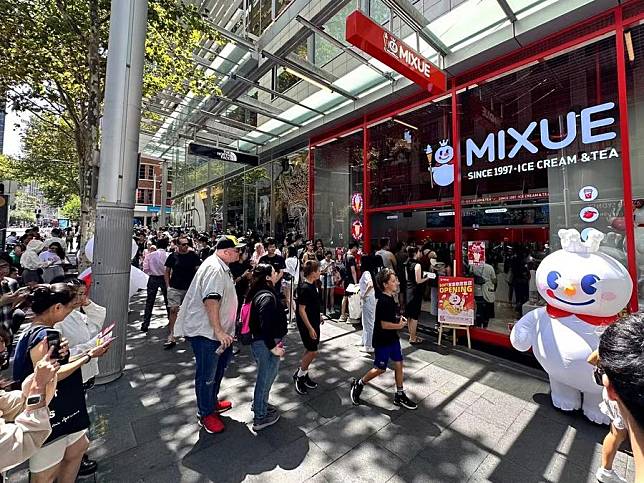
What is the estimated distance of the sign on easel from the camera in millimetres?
5414

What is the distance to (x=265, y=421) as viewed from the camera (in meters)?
3.22

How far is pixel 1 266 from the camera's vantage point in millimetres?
4723

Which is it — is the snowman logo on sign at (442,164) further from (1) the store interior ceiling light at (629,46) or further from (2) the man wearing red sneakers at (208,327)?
(2) the man wearing red sneakers at (208,327)

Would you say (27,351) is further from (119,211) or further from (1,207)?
(1,207)

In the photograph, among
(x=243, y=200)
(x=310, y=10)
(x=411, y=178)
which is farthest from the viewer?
(x=243, y=200)

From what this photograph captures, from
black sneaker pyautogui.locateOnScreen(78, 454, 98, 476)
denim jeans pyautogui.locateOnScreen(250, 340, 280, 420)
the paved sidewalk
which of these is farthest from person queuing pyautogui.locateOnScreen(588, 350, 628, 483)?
black sneaker pyautogui.locateOnScreen(78, 454, 98, 476)

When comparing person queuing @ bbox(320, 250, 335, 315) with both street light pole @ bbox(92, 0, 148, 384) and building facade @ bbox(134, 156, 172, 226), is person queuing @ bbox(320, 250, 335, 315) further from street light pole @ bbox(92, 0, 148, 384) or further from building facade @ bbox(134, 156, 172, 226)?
building facade @ bbox(134, 156, 172, 226)

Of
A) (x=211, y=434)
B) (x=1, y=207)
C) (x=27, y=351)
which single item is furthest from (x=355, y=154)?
(x=1, y=207)

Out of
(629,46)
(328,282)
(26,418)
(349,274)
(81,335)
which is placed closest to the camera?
(26,418)

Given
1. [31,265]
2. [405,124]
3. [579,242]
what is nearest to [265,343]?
[579,242]

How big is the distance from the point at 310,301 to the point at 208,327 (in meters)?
1.26

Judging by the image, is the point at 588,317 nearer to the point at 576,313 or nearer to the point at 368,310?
the point at 576,313

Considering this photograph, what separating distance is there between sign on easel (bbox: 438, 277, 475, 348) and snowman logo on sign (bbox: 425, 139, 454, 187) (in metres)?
2.29

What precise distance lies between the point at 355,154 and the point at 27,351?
842 cm
